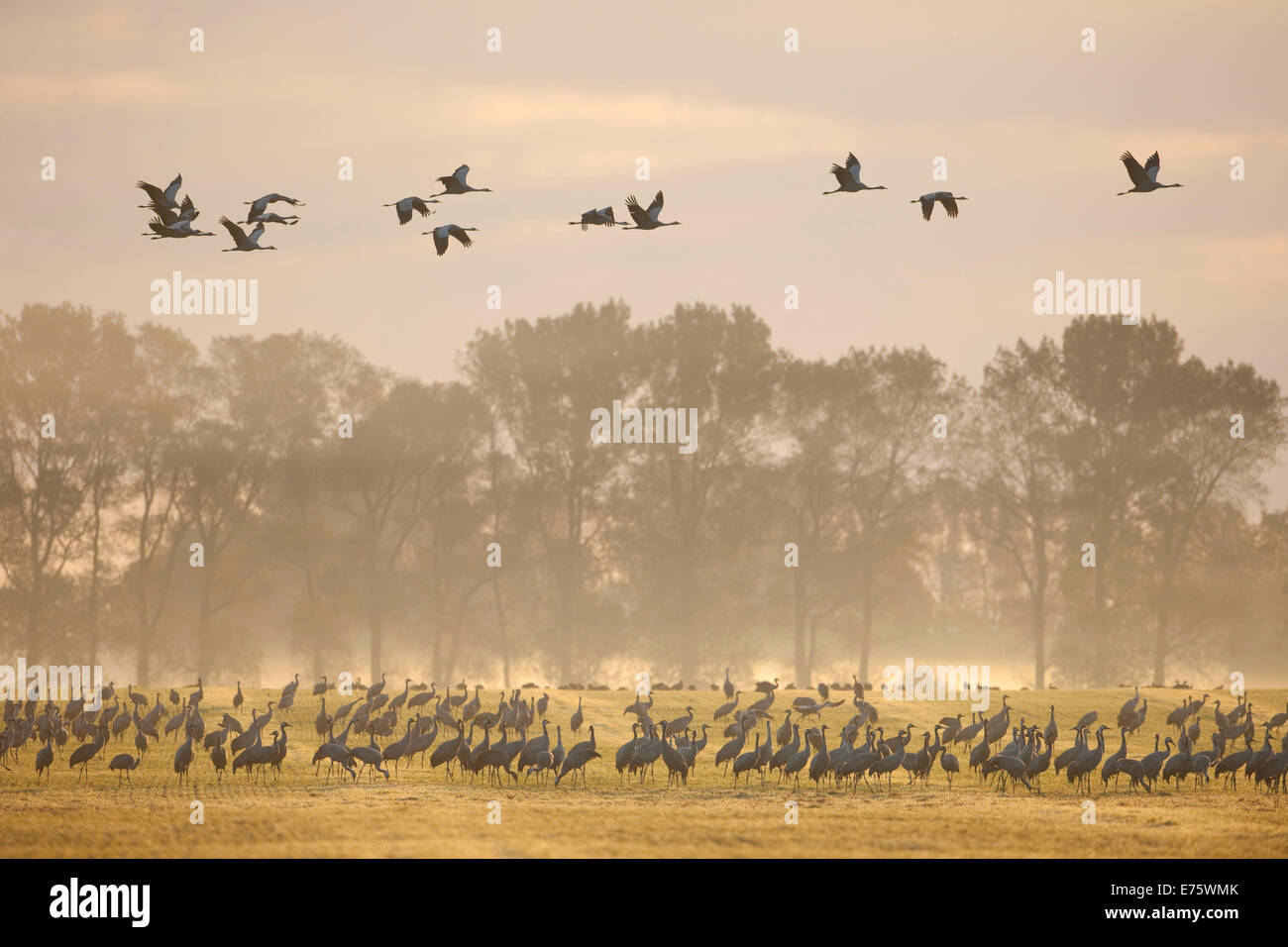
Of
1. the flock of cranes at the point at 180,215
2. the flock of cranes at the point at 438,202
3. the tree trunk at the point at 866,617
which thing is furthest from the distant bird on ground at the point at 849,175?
the tree trunk at the point at 866,617

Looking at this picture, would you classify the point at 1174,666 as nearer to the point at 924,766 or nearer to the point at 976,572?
the point at 976,572

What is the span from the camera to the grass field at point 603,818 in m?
24.0

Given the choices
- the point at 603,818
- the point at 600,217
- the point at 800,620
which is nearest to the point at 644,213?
the point at 600,217

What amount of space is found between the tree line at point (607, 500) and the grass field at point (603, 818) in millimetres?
39578

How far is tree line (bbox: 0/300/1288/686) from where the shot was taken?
70562mm

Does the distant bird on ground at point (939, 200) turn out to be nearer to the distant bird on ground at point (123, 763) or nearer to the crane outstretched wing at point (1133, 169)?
the crane outstretched wing at point (1133, 169)

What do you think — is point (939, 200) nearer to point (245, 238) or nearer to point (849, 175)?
point (849, 175)

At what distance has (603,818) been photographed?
25.7 metres

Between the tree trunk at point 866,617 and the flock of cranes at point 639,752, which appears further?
the tree trunk at point 866,617

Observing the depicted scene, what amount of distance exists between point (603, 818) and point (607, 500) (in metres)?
49.5

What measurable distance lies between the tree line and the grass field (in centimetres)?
3958

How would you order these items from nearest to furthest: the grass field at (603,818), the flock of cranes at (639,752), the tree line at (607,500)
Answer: the grass field at (603,818), the flock of cranes at (639,752), the tree line at (607,500)
